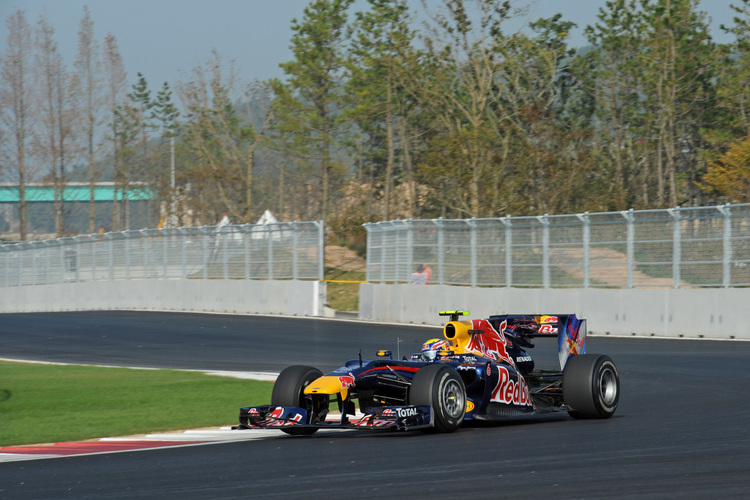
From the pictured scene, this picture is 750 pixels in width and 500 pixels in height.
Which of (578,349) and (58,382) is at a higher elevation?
(578,349)

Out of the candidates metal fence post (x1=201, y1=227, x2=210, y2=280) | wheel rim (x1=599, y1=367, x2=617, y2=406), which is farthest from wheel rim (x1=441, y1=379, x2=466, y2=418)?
metal fence post (x1=201, y1=227, x2=210, y2=280)

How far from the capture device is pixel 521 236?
2755 cm

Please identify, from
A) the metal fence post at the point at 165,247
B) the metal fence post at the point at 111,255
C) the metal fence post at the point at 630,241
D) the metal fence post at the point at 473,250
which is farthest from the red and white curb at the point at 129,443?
the metal fence post at the point at 111,255

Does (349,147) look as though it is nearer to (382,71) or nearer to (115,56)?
(382,71)

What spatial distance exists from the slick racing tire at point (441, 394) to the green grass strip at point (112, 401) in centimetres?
351

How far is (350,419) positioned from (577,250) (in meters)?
17.2

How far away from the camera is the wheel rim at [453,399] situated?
33.1 feet

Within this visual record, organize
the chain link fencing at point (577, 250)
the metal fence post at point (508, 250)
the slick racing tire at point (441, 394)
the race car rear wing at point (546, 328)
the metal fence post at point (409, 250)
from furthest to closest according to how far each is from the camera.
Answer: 1. the metal fence post at point (409, 250)
2. the metal fence post at point (508, 250)
3. the chain link fencing at point (577, 250)
4. the race car rear wing at point (546, 328)
5. the slick racing tire at point (441, 394)

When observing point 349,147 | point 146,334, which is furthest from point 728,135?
point 146,334

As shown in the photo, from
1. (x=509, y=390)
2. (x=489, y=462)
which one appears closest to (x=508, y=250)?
(x=509, y=390)

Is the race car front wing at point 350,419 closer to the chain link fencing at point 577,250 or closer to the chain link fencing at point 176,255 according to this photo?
the chain link fencing at point 577,250

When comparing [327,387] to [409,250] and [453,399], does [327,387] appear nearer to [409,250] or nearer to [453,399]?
[453,399]

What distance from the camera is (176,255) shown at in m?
40.5

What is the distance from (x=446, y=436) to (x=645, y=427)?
207 centimetres
